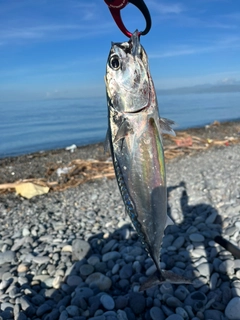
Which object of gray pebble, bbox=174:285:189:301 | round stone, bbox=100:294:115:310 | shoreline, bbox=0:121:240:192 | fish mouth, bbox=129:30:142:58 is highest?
fish mouth, bbox=129:30:142:58

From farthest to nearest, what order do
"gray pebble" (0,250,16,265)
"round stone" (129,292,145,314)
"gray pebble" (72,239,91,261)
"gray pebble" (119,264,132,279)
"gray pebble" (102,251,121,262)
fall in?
"gray pebble" (0,250,16,265)
"gray pebble" (72,239,91,261)
"gray pebble" (102,251,121,262)
"gray pebble" (119,264,132,279)
"round stone" (129,292,145,314)

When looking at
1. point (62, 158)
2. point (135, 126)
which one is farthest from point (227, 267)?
point (62, 158)

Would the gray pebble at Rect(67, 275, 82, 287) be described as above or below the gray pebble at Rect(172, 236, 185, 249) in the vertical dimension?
below

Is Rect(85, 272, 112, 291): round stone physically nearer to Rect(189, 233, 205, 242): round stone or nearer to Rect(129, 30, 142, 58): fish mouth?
Rect(189, 233, 205, 242): round stone

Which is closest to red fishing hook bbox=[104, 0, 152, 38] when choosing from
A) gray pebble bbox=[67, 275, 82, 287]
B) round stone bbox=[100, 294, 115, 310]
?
round stone bbox=[100, 294, 115, 310]

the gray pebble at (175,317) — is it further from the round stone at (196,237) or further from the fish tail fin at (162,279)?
the round stone at (196,237)

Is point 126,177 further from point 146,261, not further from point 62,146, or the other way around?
point 62,146

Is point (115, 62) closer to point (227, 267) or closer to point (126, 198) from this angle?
point (126, 198)
